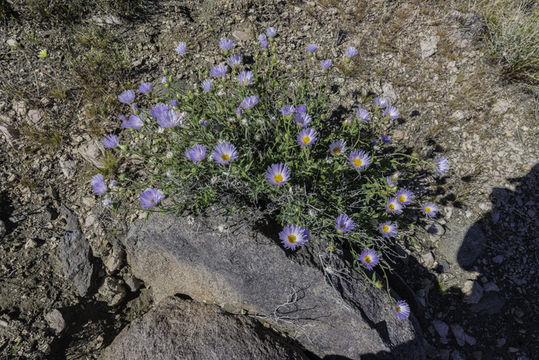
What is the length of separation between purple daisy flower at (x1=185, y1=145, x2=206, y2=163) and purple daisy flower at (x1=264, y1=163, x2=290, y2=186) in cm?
50

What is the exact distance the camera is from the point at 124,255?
123 inches

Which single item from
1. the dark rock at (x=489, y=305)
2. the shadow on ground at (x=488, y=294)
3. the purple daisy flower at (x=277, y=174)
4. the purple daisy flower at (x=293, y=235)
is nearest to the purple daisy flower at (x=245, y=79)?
the purple daisy flower at (x=277, y=174)

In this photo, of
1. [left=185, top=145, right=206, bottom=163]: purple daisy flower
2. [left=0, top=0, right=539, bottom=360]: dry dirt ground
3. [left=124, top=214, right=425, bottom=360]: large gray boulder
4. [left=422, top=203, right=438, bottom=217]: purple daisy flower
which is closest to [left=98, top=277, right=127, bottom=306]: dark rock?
[left=0, top=0, right=539, bottom=360]: dry dirt ground

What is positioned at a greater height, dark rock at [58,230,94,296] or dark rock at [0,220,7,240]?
dark rock at [58,230,94,296]

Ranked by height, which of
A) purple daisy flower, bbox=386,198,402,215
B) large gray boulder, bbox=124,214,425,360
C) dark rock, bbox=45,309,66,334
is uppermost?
purple daisy flower, bbox=386,198,402,215

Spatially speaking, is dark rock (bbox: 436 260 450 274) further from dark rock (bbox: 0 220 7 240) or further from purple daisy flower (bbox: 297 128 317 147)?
dark rock (bbox: 0 220 7 240)

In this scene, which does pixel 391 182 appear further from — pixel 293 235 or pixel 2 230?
pixel 2 230

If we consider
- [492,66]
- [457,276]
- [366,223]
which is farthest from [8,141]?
[492,66]

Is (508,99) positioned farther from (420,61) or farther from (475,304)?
(475,304)

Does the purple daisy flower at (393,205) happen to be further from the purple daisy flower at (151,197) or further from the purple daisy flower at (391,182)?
the purple daisy flower at (151,197)

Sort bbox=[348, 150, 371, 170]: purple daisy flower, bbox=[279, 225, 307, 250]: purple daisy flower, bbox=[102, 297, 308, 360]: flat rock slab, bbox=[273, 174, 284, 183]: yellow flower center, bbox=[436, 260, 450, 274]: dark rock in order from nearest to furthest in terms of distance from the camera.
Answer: bbox=[102, 297, 308, 360]: flat rock slab, bbox=[279, 225, 307, 250]: purple daisy flower, bbox=[273, 174, 284, 183]: yellow flower center, bbox=[348, 150, 371, 170]: purple daisy flower, bbox=[436, 260, 450, 274]: dark rock

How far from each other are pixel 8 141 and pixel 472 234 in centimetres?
471

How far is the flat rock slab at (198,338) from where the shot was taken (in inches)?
89.6

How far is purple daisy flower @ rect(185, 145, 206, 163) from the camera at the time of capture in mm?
2508
